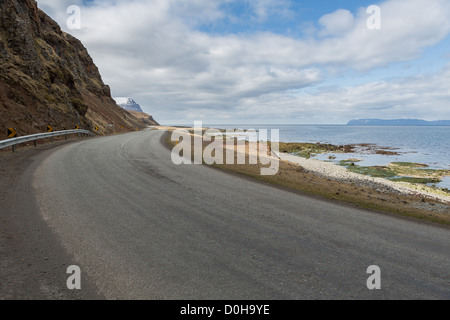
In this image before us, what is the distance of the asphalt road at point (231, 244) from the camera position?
3686mm

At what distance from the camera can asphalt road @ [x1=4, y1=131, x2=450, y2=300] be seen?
369cm

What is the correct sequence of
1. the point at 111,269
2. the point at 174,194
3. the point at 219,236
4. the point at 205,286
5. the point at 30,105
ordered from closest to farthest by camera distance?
the point at 205,286 < the point at 111,269 < the point at 219,236 < the point at 174,194 < the point at 30,105

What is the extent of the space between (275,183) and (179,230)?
6238mm

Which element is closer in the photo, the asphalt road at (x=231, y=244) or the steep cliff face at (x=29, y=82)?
the asphalt road at (x=231, y=244)

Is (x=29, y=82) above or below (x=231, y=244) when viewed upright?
above

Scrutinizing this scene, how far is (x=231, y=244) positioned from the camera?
4918 mm

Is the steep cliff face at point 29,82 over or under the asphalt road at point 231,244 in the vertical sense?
over

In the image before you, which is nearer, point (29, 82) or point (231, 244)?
point (231, 244)
